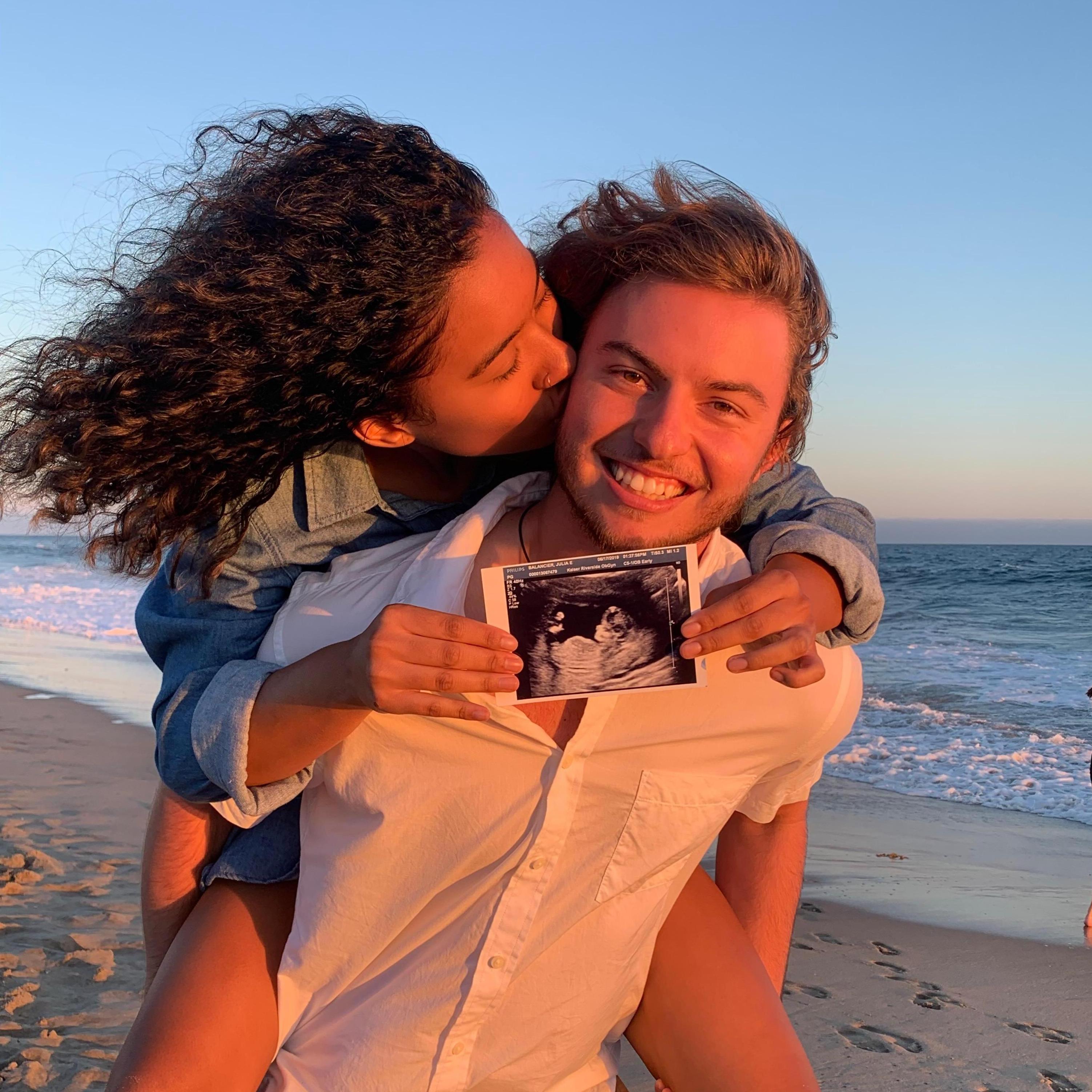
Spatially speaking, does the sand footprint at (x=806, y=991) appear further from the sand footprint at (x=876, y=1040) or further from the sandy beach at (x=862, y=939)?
the sand footprint at (x=876, y=1040)

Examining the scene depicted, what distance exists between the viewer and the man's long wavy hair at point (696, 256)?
2381mm

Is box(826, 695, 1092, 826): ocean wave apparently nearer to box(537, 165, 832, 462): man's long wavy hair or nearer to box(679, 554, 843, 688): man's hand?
box(537, 165, 832, 462): man's long wavy hair

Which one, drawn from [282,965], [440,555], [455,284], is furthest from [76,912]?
[455,284]

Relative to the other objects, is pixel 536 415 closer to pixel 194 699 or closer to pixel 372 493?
pixel 372 493

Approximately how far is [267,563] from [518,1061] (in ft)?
3.97

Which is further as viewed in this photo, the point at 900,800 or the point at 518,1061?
the point at 900,800

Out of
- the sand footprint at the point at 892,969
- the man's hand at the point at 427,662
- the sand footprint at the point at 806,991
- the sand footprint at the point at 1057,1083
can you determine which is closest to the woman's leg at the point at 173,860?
the man's hand at the point at 427,662

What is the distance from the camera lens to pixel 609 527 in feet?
7.75

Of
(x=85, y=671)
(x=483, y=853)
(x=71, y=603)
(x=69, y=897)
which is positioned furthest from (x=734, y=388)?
(x=71, y=603)

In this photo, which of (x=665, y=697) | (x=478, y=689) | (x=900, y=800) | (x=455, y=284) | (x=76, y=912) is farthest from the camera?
(x=900, y=800)

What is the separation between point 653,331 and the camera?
2334 mm

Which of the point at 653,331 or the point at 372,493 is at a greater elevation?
the point at 653,331

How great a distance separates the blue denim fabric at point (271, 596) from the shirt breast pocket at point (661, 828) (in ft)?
1.45

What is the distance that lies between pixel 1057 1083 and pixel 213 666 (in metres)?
3.42
